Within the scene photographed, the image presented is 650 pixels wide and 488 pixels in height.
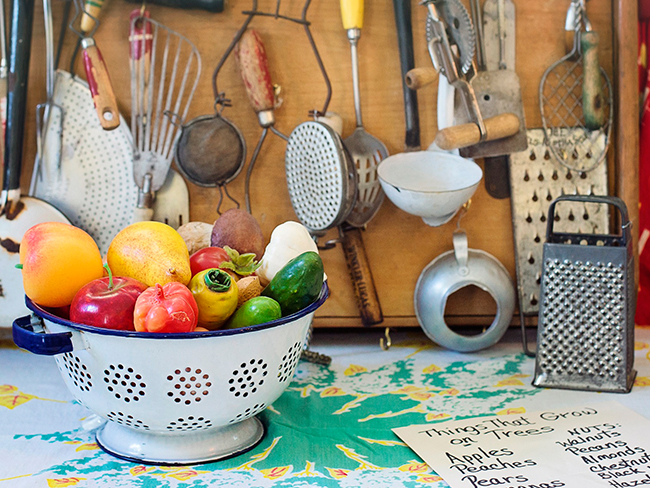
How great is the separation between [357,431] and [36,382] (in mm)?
457

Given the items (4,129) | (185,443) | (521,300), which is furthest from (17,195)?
(521,300)

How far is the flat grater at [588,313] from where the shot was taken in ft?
2.72

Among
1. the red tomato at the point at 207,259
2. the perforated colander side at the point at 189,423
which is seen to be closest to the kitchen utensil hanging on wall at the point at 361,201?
the red tomato at the point at 207,259

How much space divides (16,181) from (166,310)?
538 millimetres

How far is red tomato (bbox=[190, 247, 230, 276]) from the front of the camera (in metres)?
0.72

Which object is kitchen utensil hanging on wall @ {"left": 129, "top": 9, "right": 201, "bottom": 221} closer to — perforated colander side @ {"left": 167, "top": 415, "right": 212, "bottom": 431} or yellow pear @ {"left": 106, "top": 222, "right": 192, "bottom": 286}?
yellow pear @ {"left": 106, "top": 222, "right": 192, "bottom": 286}

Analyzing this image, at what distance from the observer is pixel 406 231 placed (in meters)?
1.04

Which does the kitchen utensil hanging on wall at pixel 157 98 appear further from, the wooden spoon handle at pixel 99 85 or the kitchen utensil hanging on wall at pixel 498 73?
the kitchen utensil hanging on wall at pixel 498 73

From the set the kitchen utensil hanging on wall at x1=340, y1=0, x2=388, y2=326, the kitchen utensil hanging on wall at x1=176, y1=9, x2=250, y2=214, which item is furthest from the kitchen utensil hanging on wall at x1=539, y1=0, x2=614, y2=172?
the kitchen utensil hanging on wall at x1=176, y1=9, x2=250, y2=214

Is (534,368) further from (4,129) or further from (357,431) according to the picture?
(4,129)

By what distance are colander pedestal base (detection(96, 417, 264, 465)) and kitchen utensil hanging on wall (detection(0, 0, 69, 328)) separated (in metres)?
0.41

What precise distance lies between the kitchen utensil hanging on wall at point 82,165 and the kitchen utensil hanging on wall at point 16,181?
0.10ft

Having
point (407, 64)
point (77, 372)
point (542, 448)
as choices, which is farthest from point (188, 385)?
point (407, 64)

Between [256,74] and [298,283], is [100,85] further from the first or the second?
[298,283]
